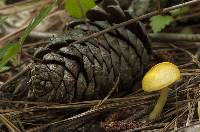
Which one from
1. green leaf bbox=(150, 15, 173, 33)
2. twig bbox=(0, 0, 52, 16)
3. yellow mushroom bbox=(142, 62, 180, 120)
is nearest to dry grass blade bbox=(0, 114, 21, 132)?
yellow mushroom bbox=(142, 62, 180, 120)

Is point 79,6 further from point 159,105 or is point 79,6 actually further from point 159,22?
point 159,105

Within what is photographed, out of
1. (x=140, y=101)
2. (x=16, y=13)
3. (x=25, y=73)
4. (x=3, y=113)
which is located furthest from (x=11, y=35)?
(x=140, y=101)

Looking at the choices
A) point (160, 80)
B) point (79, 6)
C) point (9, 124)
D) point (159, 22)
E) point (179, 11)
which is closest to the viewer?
point (160, 80)

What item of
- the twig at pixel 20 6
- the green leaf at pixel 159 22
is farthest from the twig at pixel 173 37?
the twig at pixel 20 6

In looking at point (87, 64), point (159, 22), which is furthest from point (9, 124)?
point (159, 22)

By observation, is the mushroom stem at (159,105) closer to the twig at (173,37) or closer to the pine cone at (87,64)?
the pine cone at (87,64)

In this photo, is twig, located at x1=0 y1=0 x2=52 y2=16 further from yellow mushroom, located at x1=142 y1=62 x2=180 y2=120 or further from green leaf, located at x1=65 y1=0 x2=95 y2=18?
yellow mushroom, located at x1=142 y1=62 x2=180 y2=120
